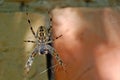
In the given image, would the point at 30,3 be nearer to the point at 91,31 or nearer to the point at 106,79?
the point at 91,31

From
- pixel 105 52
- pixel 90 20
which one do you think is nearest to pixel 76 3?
pixel 90 20

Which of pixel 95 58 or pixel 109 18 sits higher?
pixel 109 18

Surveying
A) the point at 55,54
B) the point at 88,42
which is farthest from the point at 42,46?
the point at 88,42

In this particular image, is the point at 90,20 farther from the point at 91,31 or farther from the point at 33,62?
the point at 33,62

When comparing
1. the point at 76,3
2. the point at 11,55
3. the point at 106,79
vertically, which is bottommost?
the point at 106,79

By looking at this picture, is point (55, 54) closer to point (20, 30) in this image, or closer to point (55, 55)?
point (55, 55)

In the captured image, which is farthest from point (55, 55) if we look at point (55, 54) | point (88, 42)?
point (88, 42)

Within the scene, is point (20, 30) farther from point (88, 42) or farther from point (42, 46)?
point (88, 42)

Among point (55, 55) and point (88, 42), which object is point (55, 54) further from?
point (88, 42)
